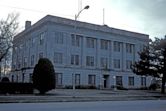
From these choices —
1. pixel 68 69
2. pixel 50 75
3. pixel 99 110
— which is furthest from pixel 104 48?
pixel 99 110

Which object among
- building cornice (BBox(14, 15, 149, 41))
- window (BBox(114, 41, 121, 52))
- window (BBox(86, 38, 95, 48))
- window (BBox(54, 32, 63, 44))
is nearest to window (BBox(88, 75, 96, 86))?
window (BBox(86, 38, 95, 48))

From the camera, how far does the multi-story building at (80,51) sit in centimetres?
5809

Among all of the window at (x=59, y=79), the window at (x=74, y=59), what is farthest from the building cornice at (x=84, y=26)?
the window at (x=59, y=79)

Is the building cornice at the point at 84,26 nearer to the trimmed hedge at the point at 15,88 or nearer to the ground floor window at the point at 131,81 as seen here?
the ground floor window at the point at 131,81

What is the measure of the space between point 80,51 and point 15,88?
2799cm

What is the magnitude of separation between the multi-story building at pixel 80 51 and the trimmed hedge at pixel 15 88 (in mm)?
17189

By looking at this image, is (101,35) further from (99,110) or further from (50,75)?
(99,110)

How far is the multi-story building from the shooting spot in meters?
58.1

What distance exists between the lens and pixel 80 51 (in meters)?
61.8

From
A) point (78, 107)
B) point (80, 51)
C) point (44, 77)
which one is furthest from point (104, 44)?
point (78, 107)

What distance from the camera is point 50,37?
57094mm

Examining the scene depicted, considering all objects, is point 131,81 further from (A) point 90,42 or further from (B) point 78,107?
(B) point 78,107

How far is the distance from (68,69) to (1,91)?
25.7 m

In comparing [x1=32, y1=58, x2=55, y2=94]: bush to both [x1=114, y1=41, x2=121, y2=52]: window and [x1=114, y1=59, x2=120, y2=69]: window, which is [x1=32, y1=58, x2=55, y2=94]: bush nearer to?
[x1=114, y1=59, x2=120, y2=69]: window
